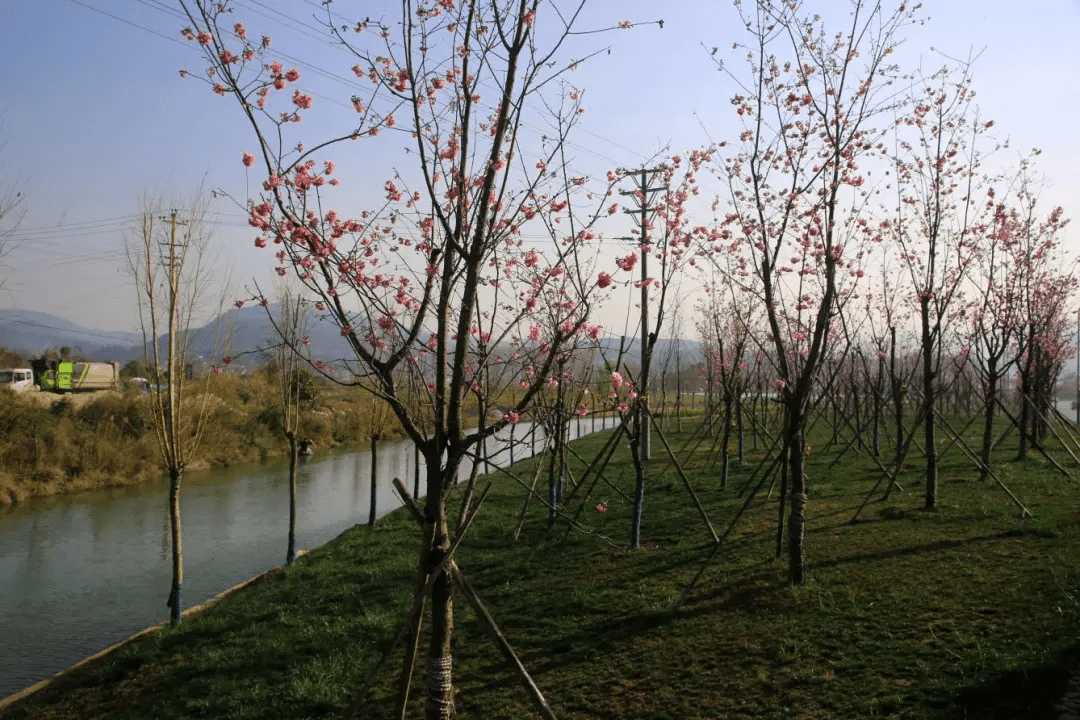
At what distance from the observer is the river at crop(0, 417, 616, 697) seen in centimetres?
915

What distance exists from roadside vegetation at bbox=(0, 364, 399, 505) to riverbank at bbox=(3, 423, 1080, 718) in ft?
29.3

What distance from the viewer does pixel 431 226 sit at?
4453 mm

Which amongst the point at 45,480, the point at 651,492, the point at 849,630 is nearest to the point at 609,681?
the point at 849,630

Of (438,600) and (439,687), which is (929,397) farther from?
(439,687)

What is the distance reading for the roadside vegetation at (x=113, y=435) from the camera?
19.9 meters

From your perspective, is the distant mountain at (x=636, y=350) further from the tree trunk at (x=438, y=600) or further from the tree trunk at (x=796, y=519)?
the tree trunk at (x=438, y=600)

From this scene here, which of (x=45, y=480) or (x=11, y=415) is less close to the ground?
(x=11, y=415)

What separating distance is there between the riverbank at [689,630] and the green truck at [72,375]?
28930 millimetres

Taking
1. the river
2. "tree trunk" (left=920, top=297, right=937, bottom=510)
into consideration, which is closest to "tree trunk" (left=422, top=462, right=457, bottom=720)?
the river

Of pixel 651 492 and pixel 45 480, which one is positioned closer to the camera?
pixel 651 492

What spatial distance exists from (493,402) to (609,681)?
2.45 m

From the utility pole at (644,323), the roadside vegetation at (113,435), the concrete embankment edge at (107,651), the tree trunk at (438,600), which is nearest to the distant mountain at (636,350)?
the utility pole at (644,323)

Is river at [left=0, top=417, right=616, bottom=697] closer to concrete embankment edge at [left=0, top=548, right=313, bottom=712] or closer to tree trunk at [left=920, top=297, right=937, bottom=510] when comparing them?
concrete embankment edge at [left=0, top=548, right=313, bottom=712]

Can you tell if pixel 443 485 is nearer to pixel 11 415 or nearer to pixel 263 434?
pixel 11 415
